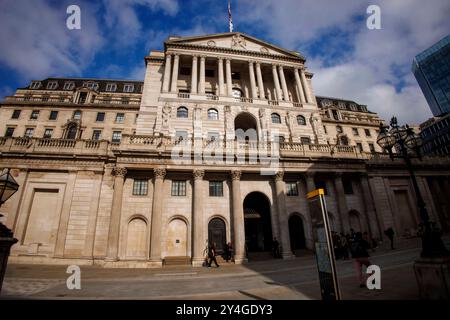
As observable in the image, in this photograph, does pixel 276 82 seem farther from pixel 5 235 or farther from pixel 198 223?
pixel 5 235

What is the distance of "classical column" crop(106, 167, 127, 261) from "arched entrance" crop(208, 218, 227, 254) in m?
7.84

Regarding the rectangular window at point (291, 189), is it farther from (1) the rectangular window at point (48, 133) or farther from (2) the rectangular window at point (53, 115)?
(2) the rectangular window at point (53, 115)

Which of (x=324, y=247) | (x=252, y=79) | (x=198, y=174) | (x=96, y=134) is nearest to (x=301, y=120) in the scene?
(x=252, y=79)

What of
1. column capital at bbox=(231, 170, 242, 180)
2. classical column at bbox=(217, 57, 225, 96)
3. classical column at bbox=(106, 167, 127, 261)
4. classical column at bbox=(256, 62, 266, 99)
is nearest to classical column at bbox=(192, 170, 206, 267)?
column capital at bbox=(231, 170, 242, 180)

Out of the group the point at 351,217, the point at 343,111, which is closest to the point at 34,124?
the point at 351,217

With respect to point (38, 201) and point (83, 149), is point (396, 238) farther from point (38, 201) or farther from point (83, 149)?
point (38, 201)

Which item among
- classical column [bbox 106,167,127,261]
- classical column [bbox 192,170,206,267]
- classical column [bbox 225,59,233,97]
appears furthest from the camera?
classical column [bbox 225,59,233,97]

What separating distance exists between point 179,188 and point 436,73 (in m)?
125

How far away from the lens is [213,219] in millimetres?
20938

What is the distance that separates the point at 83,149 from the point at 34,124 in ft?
88.7

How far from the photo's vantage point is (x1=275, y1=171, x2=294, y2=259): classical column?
19.4m

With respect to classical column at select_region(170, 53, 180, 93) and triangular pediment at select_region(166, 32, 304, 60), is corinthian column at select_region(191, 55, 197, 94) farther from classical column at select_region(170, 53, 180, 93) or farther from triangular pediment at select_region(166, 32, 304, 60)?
triangular pediment at select_region(166, 32, 304, 60)

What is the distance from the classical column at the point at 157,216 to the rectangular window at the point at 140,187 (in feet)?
5.70

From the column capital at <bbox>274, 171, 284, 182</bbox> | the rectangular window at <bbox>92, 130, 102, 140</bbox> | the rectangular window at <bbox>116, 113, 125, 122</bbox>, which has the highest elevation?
the rectangular window at <bbox>116, 113, 125, 122</bbox>
